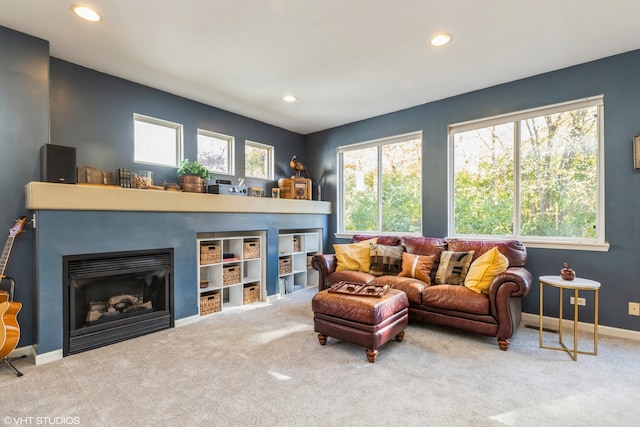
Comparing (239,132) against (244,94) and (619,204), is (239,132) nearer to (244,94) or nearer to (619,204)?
(244,94)

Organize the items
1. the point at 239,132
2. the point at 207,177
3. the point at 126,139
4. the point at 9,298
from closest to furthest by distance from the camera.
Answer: the point at 9,298
the point at 126,139
the point at 207,177
the point at 239,132

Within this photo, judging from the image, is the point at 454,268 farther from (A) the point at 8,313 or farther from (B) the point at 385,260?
(A) the point at 8,313

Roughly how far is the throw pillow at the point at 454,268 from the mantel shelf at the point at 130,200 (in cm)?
245

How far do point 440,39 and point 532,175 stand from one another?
202 centimetres

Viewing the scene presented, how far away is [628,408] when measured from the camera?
6.20 ft

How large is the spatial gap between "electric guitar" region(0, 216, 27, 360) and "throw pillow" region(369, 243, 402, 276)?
135 inches

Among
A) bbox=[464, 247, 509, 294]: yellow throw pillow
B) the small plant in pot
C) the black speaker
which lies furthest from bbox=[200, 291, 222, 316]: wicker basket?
bbox=[464, 247, 509, 294]: yellow throw pillow

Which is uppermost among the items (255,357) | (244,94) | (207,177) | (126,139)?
(244,94)

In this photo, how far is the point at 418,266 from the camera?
11.8ft

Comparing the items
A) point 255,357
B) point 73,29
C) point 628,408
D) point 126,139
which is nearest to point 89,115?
point 126,139

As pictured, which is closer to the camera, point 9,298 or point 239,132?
point 9,298

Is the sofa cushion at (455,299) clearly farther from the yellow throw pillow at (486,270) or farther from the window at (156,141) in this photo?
the window at (156,141)

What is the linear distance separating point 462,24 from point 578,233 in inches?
101

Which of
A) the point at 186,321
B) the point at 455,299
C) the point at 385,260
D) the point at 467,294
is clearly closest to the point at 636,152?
the point at 467,294
